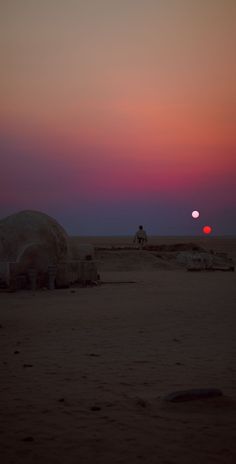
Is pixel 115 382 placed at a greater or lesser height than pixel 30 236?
lesser

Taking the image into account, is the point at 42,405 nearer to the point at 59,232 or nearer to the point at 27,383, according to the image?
the point at 27,383

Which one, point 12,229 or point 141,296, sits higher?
point 12,229

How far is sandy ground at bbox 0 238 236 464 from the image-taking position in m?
3.73

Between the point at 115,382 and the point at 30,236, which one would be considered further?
the point at 30,236

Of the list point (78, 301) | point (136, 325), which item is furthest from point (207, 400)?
point (78, 301)

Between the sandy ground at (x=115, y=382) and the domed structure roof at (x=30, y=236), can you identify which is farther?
the domed structure roof at (x=30, y=236)

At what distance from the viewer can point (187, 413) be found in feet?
14.4

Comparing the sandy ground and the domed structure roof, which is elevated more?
the domed structure roof

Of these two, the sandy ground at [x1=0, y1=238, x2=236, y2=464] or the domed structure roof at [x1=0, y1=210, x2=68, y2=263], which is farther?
the domed structure roof at [x1=0, y1=210, x2=68, y2=263]

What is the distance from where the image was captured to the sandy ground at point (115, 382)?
3.73 metres

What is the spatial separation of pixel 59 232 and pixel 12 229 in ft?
5.83

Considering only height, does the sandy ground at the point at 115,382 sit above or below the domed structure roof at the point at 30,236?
below

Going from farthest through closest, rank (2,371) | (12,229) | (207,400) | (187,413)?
(12,229)
(2,371)
(207,400)
(187,413)

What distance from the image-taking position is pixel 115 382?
5355 millimetres
